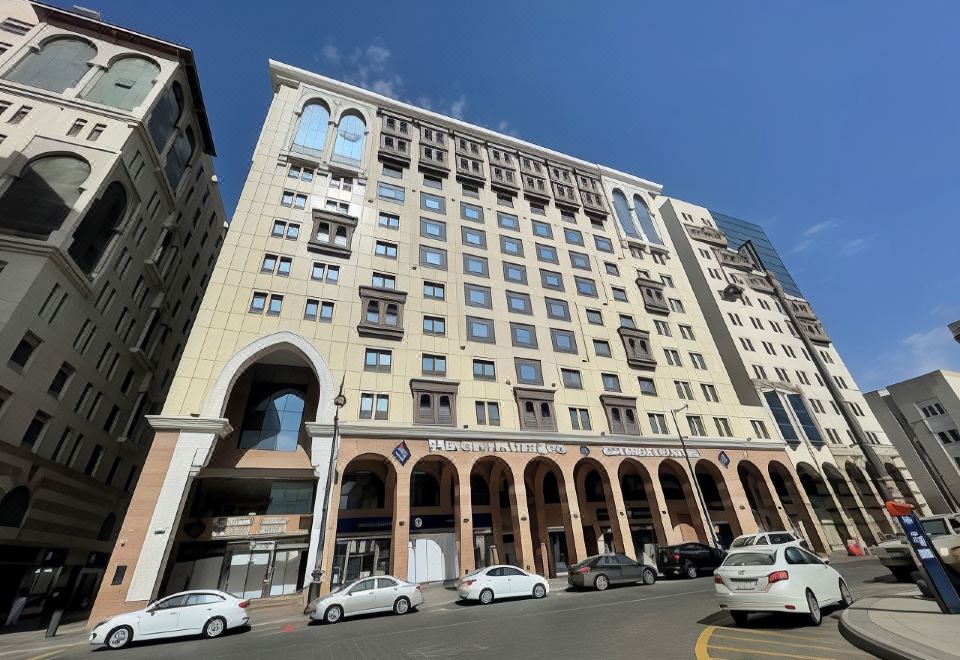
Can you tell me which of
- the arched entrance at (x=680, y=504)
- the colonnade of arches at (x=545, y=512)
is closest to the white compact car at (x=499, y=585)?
the colonnade of arches at (x=545, y=512)

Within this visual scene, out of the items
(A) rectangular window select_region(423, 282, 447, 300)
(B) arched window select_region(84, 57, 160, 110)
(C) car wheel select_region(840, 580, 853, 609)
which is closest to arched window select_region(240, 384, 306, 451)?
(A) rectangular window select_region(423, 282, 447, 300)

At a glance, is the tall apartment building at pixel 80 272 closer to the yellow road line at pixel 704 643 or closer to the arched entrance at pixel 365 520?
the arched entrance at pixel 365 520

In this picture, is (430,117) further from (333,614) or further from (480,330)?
(333,614)

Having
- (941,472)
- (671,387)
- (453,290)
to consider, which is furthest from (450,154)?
(941,472)

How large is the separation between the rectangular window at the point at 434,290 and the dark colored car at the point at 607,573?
2106 centimetres

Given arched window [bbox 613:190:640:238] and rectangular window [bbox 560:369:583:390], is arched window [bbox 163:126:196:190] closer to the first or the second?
rectangular window [bbox 560:369:583:390]

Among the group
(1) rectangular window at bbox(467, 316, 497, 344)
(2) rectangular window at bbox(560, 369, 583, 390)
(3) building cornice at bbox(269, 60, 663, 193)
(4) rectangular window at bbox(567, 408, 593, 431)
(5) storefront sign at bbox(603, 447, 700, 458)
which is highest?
(3) building cornice at bbox(269, 60, 663, 193)

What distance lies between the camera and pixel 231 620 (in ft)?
47.3

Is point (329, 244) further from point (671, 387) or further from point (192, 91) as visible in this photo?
point (671, 387)

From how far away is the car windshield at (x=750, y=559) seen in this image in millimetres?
9727

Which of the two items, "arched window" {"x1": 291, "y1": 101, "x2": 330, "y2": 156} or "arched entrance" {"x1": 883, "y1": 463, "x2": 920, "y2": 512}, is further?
"arched entrance" {"x1": 883, "y1": 463, "x2": 920, "y2": 512}

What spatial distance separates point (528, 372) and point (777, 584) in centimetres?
2331

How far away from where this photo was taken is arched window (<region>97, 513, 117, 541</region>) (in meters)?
31.0

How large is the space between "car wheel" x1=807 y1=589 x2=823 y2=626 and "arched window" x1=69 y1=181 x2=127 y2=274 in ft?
132
